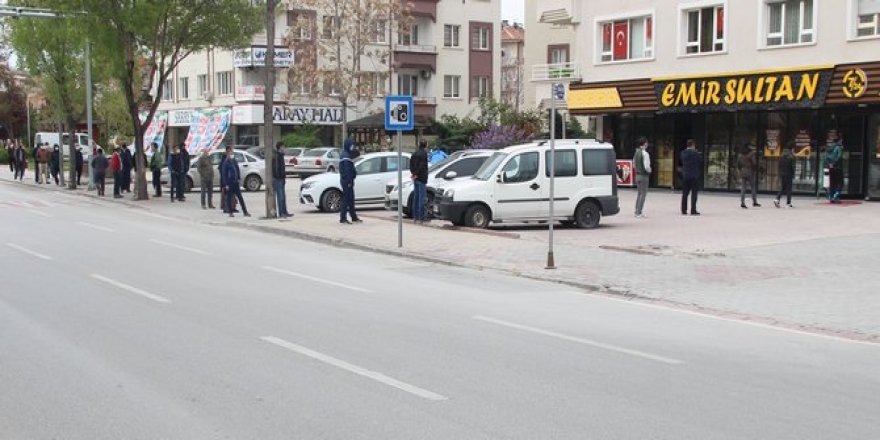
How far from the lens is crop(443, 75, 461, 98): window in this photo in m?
64.1

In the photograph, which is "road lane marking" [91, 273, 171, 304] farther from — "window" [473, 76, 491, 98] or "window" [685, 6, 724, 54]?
"window" [473, 76, 491, 98]

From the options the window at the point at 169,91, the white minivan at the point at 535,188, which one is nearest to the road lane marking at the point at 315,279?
the white minivan at the point at 535,188

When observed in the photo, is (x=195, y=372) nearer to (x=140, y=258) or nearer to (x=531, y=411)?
(x=531, y=411)

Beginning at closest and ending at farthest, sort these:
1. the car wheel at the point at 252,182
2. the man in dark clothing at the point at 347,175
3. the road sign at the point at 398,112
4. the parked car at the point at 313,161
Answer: the road sign at the point at 398,112, the man in dark clothing at the point at 347,175, the car wheel at the point at 252,182, the parked car at the point at 313,161

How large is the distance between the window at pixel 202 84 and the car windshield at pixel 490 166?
1844 inches

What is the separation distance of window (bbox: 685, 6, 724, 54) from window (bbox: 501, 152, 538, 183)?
1477 cm

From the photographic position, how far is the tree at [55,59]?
1404 inches

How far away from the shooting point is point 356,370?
7.29 metres

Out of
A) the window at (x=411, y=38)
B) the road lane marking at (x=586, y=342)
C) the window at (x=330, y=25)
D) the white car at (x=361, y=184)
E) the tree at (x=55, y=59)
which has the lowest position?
the road lane marking at (x=586, y=342)

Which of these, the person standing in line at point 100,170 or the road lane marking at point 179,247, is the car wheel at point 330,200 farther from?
the person standing in line at point 100,170

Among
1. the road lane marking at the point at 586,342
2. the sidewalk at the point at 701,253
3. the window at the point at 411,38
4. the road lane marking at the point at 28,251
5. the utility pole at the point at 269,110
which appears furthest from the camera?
the window at the point at 411,38

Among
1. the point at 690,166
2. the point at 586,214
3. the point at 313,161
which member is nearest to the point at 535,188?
the point at 586,214

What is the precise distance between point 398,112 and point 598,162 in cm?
561

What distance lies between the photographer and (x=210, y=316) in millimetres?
9617
